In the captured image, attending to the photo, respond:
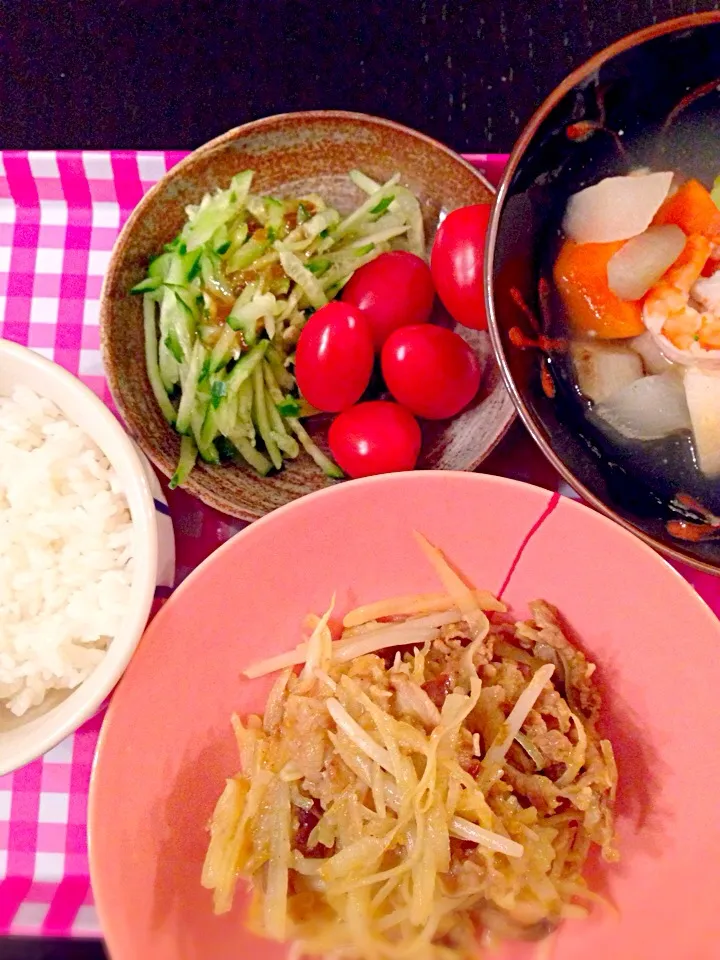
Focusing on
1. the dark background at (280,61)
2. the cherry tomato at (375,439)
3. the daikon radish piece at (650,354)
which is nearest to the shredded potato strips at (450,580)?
the cherry tomato at (375,439)

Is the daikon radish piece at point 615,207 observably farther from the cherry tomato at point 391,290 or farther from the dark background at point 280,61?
the dark background at point 280,61

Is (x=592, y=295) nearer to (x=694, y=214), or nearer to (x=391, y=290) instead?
(x=694, y=214)

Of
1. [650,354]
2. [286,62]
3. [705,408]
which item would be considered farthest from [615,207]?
[286,62]

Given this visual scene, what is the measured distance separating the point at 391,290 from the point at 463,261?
146 millimetres

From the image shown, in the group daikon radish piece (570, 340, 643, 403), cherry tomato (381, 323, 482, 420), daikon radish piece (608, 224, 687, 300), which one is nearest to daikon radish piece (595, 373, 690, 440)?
daikon radish piece (570, 340, 643, 403)

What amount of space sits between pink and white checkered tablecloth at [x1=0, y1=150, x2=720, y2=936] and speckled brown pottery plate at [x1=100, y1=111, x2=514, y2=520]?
4.5 inches

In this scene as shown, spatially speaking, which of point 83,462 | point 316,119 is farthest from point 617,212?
point 83,462

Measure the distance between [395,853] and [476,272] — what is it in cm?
95

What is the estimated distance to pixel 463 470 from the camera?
1.33m

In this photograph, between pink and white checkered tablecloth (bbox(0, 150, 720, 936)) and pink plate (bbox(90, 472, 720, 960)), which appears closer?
pink plate (bbox(90, 472, 720, 960))

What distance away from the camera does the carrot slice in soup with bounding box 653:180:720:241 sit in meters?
1.19

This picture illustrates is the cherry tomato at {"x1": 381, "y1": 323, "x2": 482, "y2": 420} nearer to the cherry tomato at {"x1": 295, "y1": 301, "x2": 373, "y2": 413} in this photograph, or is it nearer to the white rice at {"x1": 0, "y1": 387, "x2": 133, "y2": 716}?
the cherry tomato at {"x1": 295, "y1": 301, "x2": 373, "y2": 413}

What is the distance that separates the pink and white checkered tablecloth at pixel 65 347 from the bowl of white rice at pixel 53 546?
205 mm

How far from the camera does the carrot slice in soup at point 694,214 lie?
1.19m
